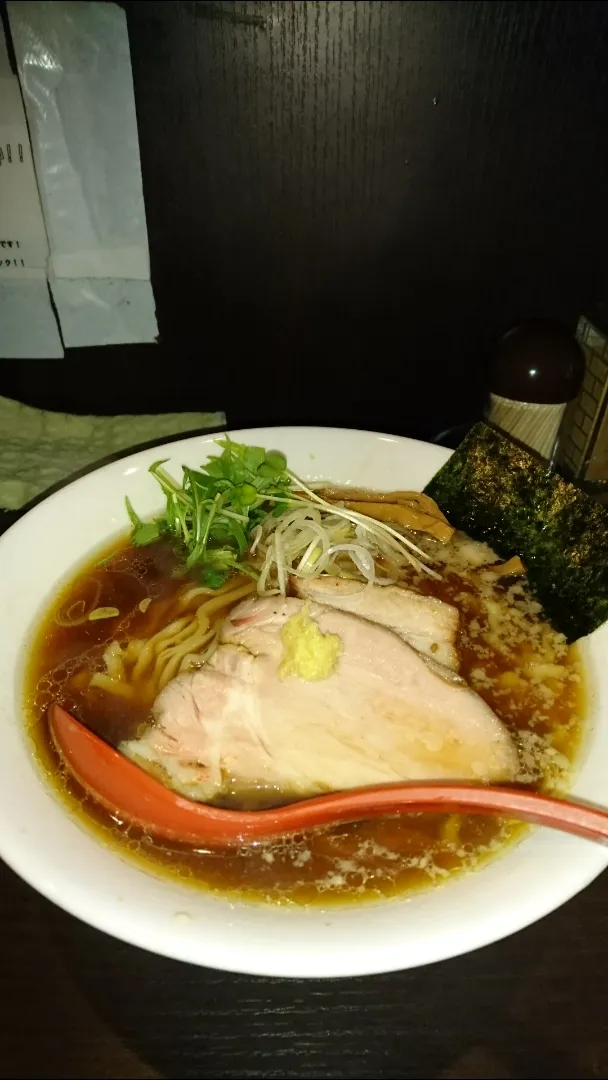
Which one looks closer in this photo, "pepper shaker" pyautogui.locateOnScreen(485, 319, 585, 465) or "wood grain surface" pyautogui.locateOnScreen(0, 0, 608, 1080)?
"wood grain surface" pyautogui.locateOnScreen(0, 0, 608, 1080)

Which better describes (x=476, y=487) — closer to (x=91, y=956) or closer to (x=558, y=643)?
(x=558, y=643)

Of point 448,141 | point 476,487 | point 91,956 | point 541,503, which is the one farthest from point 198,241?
point 91,956

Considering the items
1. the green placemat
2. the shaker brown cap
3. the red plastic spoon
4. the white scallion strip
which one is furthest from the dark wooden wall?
the red plastic spoon

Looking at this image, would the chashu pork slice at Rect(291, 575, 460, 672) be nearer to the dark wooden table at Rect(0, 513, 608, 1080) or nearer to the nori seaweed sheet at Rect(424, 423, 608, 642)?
the nori seaweed sheet at Rect(424, 423, 608, 642)

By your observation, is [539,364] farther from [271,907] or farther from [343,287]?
[271,907]

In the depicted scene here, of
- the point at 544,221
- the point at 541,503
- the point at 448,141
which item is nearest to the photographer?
the point at 541,503

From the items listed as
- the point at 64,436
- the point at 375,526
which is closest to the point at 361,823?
the point at 375,526
